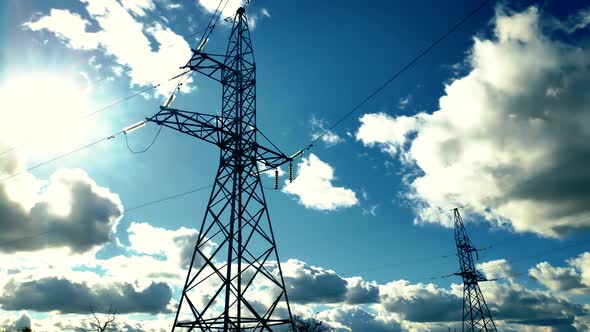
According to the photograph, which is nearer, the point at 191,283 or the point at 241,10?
the point at 191,283

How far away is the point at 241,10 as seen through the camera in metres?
26.9

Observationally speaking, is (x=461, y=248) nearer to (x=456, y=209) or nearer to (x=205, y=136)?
(x=456, y=209)

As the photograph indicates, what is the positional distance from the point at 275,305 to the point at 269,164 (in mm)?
8481

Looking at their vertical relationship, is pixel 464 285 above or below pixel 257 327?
above

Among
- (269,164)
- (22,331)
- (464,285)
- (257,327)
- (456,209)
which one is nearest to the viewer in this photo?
(257,327)

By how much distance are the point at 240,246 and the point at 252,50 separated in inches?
540

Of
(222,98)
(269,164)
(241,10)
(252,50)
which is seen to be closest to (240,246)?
(269,164)

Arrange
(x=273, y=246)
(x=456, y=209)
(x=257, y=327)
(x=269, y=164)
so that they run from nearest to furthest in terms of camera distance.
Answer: (x=257, y=327) < (x=273, y=246) < (x=269, y=164) < (x=456, y=209)

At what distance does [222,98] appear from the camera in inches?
953

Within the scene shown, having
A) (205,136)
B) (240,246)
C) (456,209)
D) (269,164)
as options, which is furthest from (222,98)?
(456,209)

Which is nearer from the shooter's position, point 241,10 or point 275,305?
point 275,305

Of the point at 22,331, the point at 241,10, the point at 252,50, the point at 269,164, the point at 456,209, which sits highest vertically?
the point at 241,10

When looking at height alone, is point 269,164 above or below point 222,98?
below

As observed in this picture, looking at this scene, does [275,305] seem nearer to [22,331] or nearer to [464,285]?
[464,285]
